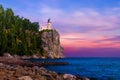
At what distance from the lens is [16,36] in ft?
552

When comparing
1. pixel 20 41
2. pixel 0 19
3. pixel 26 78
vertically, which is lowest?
pixel 26 78

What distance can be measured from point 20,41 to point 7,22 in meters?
11.1

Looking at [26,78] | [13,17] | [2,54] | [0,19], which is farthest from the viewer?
[13,17]

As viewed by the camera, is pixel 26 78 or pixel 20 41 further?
pixel 20 41

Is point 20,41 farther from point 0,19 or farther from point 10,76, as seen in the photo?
point 10,76

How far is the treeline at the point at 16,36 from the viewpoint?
15862 centimetres

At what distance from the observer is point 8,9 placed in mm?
178000

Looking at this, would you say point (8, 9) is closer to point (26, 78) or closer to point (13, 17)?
point (13, 17)

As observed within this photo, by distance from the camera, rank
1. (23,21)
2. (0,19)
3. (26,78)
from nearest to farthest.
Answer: (26,78)
(0,19)
(23,21)

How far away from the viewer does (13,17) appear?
581ft

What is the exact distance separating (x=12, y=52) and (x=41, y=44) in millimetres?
38162

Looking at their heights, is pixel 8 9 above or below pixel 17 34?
above

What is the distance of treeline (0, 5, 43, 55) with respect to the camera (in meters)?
159

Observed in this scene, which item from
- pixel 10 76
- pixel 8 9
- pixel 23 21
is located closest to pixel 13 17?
pixel 8 9
